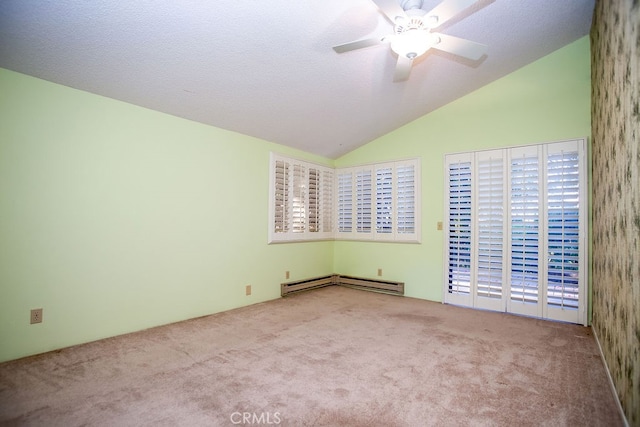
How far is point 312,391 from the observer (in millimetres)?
2035

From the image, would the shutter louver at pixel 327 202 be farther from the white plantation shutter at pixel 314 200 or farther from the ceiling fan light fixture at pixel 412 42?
the ceiling fan light fixture at pixel 412 42

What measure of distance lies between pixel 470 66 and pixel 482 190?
1.53 metres

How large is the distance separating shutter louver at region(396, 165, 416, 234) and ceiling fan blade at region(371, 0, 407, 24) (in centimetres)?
299

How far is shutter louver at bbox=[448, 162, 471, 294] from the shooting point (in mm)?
4141

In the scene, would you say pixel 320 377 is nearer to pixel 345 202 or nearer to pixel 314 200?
pixel 314 200

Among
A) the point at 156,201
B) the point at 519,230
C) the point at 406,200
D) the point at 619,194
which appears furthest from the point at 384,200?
the point at 156,201

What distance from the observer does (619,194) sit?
2.02m

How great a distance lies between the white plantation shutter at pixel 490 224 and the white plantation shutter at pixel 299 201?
7.84ft

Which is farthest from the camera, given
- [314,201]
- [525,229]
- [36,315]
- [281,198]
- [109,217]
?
[314,201]

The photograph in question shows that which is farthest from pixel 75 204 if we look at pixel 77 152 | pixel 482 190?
pixel 482 190

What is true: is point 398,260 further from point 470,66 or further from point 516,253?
point 470,66

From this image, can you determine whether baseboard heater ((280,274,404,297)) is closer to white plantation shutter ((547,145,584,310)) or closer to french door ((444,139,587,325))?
french door ((444,139,587,325))

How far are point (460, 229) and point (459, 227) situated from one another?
3 centimetres

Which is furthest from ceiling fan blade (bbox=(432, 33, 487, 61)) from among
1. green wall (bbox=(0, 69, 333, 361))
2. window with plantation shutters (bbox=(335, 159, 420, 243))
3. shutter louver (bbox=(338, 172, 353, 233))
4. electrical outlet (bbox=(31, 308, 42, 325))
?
electrical outlet (bbox=(31, 308, 42, 325))
